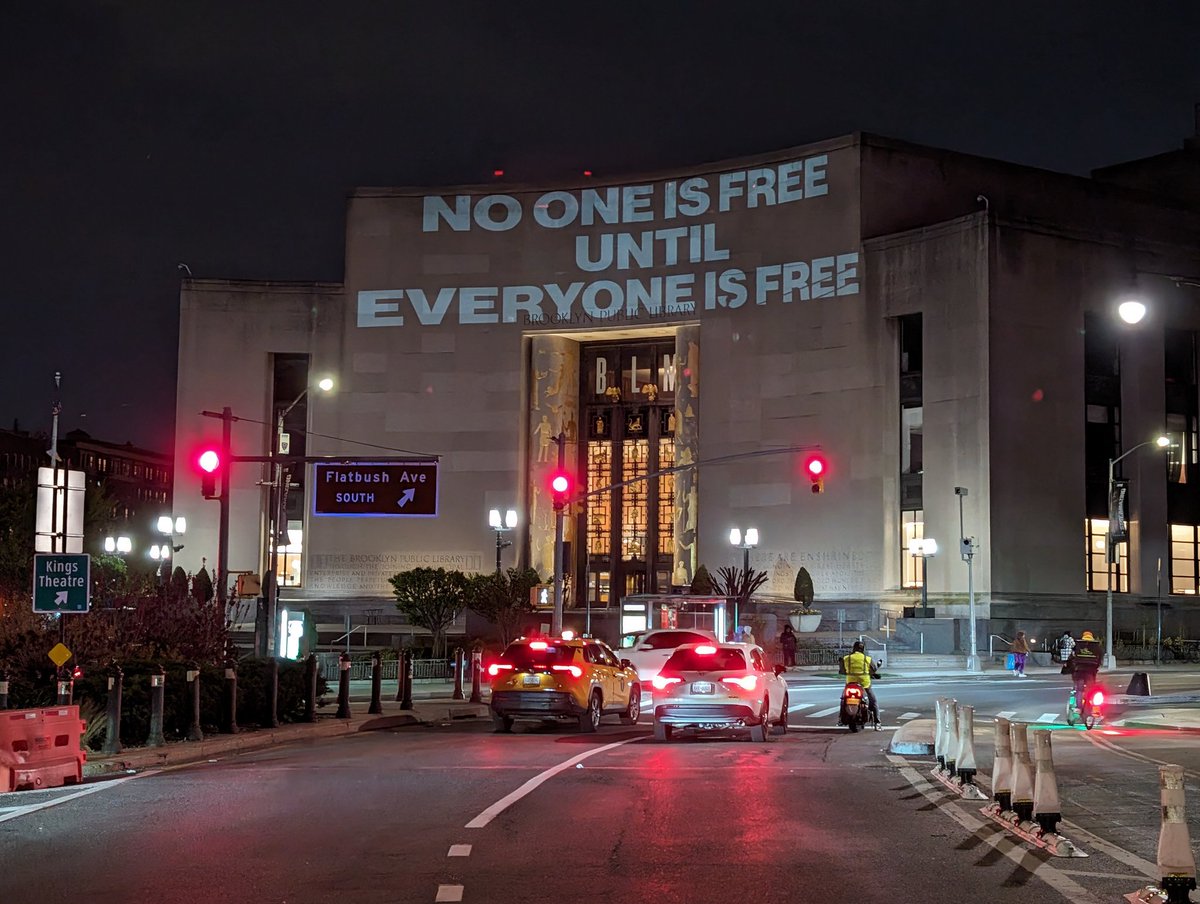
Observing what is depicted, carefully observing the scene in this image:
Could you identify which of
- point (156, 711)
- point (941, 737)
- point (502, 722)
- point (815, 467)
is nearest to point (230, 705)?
point (156, 711)

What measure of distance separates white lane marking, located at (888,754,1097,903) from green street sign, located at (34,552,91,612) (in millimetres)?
11592

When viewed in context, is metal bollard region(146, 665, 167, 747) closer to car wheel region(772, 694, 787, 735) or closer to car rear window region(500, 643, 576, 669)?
car rear window region(500, 643, 576, 669)

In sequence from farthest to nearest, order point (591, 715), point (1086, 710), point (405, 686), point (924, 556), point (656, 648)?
point (924, 556)
point (656, 648)
point (405, 686)
point (1086, 710)
point (591, 715)

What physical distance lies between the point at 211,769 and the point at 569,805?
605 cm

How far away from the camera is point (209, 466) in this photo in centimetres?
2936

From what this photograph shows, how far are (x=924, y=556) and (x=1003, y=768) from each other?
50.6 m

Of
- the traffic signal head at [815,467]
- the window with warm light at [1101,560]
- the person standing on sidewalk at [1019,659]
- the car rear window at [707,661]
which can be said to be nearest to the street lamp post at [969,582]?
the person standing on sidewalk at [1019,659]

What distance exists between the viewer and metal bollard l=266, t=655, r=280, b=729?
993 inches

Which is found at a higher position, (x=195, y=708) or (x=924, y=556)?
(x=924, y=556)

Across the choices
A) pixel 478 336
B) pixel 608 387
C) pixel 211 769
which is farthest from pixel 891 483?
pixel 211 769

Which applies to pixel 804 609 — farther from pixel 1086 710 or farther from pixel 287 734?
pixel 287 734

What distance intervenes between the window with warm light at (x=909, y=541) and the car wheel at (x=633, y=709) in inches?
1522

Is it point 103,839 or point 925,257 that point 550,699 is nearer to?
point 103,839

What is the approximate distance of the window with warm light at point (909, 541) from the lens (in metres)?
67.5
